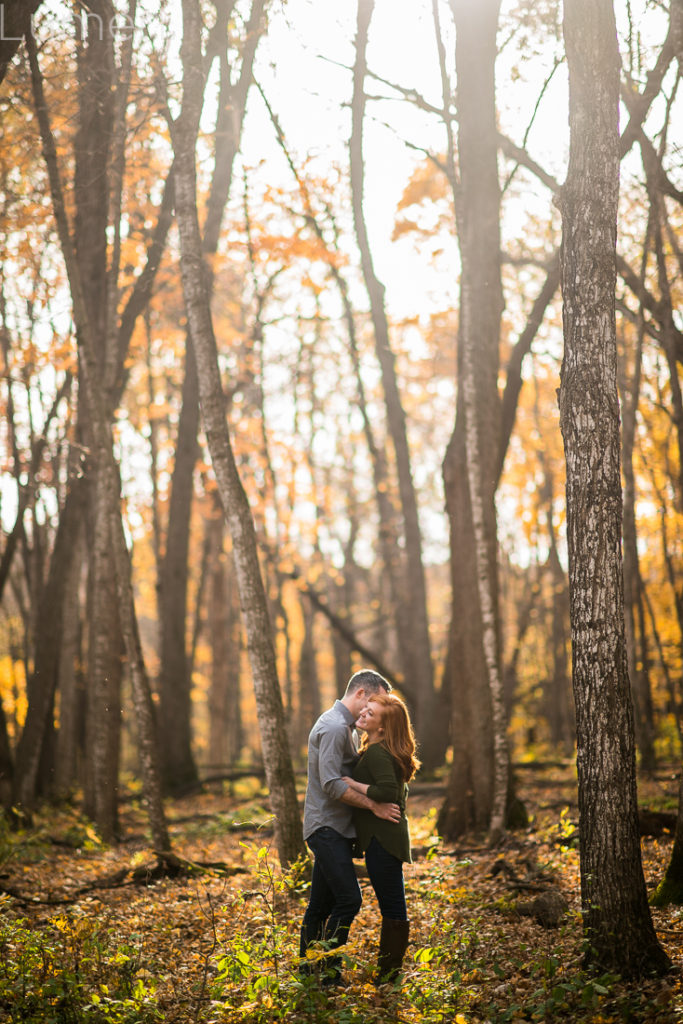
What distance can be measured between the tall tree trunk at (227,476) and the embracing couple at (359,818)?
6.99ft

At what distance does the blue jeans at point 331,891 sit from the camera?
5.20 m

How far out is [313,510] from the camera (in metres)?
26.4

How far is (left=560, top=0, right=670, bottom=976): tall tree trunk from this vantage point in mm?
4898

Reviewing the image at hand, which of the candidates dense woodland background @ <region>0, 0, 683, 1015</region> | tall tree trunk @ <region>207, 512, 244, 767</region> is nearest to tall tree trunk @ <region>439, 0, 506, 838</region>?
dense woodland background @ <region>0, 0, 683, 1015</region>

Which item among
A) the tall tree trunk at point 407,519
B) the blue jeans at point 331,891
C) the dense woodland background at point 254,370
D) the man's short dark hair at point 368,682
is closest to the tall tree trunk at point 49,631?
the dense woodland background at point 254,370

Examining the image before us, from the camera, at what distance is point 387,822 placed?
533 centimetres

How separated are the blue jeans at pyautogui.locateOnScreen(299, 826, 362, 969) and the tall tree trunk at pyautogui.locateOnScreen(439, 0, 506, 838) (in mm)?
4354

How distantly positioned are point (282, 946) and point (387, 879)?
924 mm

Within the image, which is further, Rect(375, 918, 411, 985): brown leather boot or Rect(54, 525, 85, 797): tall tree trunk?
Rect(54, 525, 85, 797): tall tree trunk

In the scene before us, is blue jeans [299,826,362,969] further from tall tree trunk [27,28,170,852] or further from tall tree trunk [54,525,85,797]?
tall tree trunk [54,525,85,797]

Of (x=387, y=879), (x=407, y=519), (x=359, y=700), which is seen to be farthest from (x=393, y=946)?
(x=407, y=519)

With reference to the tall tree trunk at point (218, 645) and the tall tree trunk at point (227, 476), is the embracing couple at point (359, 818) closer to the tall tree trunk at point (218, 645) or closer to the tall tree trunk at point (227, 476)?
the tall tree trunk at point (227, 476)

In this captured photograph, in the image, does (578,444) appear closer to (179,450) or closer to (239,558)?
(239,558)

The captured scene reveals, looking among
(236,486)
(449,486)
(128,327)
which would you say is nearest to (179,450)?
(128,327)
